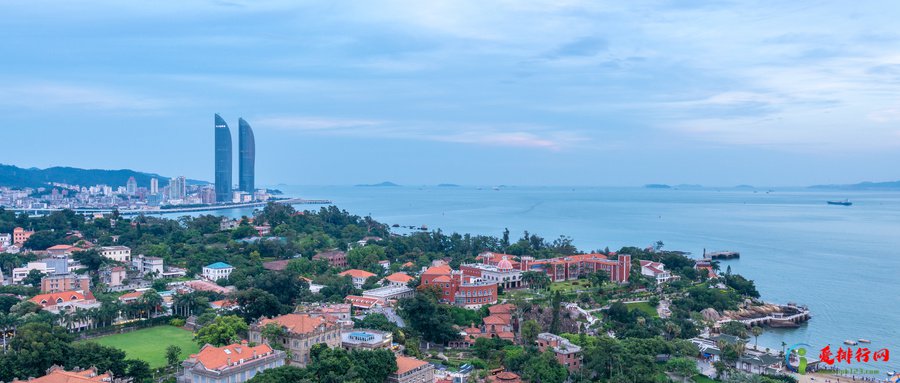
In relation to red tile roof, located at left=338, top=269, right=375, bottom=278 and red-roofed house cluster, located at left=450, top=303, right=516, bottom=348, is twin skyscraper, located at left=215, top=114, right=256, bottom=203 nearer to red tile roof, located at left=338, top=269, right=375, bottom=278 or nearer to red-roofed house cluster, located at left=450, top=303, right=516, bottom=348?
red tile roof, located at left=338, top=269, right=375, bottom=278

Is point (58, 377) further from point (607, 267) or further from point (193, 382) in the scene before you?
point (607, 267)

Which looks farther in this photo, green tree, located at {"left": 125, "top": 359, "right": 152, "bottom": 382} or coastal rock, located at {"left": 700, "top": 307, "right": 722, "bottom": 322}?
coastal rock, located at {"left": 700, "top": 307, "right": 722, "bottom": 322}

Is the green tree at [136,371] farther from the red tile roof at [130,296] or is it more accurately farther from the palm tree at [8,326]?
the red tile roof at [130,296]

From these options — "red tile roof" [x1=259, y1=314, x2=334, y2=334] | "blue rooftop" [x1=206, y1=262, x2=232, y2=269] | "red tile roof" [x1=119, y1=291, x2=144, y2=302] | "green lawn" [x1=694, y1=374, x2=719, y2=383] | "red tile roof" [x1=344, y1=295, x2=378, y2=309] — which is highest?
"red tile roof" [x1=259, y1=314, x2=334, y2=334]

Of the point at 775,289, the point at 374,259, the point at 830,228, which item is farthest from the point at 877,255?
the point at 374,259

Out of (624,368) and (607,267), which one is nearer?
(624,368)

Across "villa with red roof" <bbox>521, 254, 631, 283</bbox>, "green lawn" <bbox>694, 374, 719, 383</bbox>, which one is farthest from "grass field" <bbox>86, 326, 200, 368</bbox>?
"villa with red roof" <bbox>521, 254, 631, 283</bbox>
